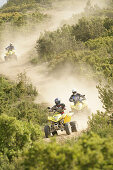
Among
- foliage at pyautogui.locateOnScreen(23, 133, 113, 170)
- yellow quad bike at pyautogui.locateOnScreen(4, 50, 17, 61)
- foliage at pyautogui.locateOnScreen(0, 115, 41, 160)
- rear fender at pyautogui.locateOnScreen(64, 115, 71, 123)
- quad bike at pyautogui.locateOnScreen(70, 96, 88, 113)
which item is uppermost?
yellow quad bike at pyautogui.locateOnScreen(4, 50, 17, 61)

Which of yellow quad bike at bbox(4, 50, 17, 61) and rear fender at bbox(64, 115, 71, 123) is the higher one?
yellow quad bike at bbox(4, 50, 17, 61)

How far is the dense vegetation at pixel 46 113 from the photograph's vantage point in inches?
200

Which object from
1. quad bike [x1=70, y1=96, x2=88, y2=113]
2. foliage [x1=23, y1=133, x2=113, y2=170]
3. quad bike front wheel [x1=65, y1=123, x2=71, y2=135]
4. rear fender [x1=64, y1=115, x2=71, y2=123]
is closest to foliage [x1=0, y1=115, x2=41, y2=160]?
quad bike front wheel [x1=65, y1=123, x2=71, y2=135]

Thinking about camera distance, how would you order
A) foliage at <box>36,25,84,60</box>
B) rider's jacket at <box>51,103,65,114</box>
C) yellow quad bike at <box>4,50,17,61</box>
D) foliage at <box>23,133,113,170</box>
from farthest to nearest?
yellow quad bike at <box>4,50,17,61</box> → foliage at <box>36,25,84,60</box> → rider's jacket at <box>51,103,65,114</box> → foliage at <box>23,133,113,170</box>

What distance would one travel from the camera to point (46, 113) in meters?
17.3

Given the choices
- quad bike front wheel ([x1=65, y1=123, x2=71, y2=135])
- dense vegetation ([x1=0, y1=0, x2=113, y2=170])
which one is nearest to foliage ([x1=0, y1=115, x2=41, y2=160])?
dense vegetation ([x1=0, y1=0, x2=113, y2=170])

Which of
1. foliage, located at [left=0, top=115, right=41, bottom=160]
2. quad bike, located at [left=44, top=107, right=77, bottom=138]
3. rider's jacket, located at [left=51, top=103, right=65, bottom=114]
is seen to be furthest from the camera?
rider's jacket, located at [left=51, top=103, right=65, bottom=114]

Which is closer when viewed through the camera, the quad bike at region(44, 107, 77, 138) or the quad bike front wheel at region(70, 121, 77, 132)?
the quad bike at region(44, 107, 77, 138)

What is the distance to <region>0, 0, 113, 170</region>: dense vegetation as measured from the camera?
5.08 meters

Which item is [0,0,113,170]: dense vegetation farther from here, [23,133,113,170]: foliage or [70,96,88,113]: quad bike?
[70,96,88,113]: quad bike

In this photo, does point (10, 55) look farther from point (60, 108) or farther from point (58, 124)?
point (58, 124)

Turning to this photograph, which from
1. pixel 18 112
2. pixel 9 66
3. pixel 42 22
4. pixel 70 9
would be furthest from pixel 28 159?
pixel 70 9

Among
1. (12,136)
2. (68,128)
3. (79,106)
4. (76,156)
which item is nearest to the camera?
(76,156)

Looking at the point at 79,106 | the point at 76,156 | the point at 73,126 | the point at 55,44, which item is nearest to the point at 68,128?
the point at 73,126
